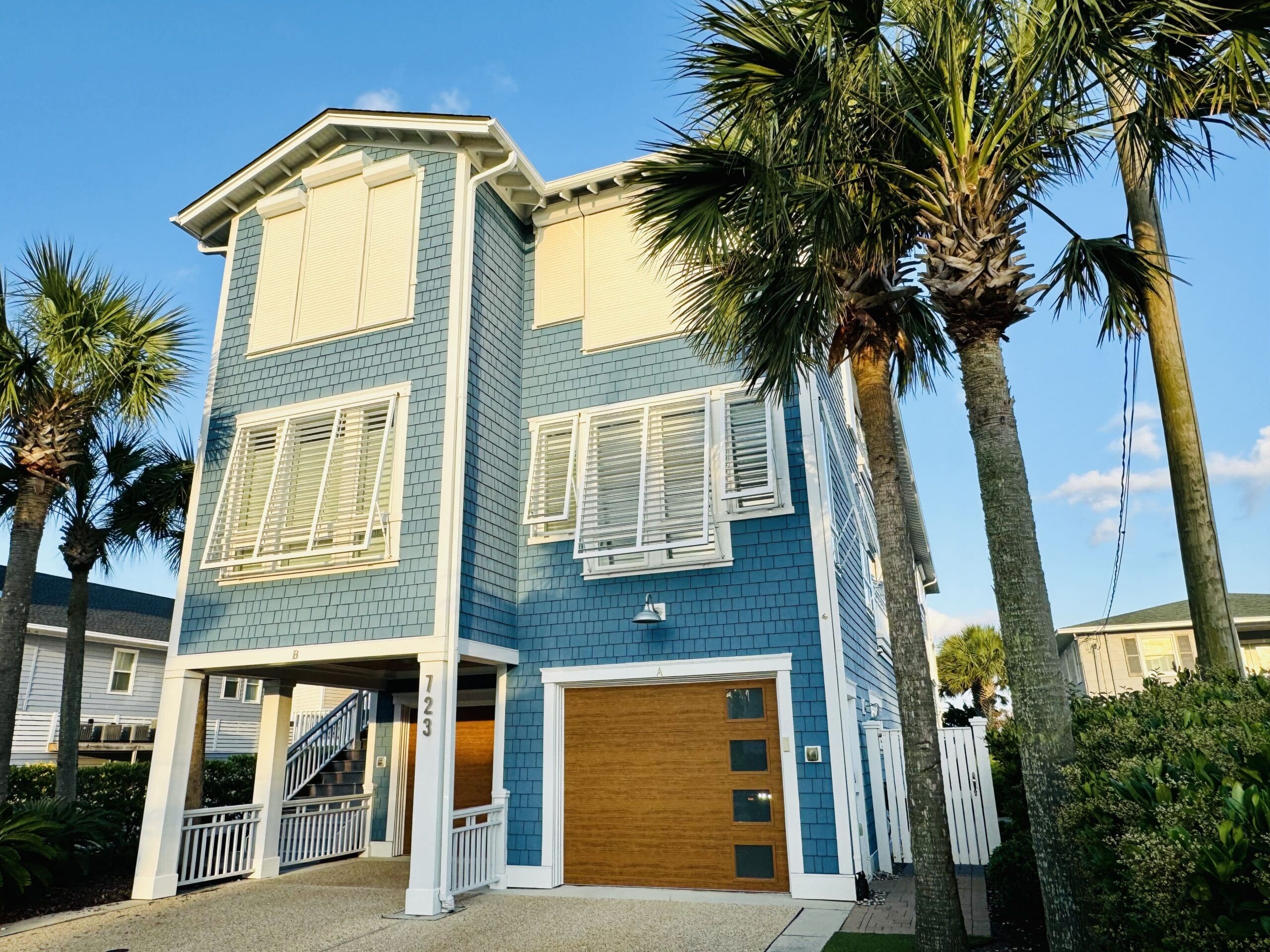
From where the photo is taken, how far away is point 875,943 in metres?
6.84

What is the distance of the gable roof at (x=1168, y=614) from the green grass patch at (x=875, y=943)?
21438 mm

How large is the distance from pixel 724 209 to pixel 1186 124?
3632 mm

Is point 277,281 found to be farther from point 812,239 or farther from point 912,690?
point 912,690

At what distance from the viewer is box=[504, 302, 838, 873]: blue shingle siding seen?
9.46 metres

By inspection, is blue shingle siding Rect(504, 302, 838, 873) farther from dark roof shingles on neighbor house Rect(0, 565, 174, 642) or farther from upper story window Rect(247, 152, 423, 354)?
dark roof shingles on neighbor house Rect(0, 565, 174, 642)

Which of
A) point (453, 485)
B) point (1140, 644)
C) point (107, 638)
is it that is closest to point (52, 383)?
point (453, 485)

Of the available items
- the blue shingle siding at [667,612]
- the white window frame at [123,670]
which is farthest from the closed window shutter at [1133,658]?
the white window frame at [123,670]

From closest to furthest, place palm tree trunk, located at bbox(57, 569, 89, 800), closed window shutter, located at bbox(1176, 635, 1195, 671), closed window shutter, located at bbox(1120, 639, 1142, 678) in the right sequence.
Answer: palm tree trunk, located at bbox(57, 569, 89, 800) → closed window shutter, located at bbox(1176, 635, 1195, 671) → closed window shutter, located at bbox(1120, 639, 1142, 678)

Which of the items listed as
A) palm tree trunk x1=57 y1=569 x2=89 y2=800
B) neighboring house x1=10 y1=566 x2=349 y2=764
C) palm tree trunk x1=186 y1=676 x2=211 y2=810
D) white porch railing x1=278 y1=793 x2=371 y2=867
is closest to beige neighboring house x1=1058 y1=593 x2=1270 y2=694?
white porch railing x1=278 y1=793 x2=371 y2=867

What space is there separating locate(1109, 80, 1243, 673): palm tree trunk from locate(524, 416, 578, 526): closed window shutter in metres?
6.77

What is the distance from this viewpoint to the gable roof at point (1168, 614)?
2434cm

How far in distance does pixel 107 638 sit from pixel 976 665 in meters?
29.3

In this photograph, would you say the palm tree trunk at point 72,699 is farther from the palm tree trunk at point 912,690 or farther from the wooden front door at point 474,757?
the palm tree trunk at point 912,690

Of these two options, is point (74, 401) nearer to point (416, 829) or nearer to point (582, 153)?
point (416, 829)
